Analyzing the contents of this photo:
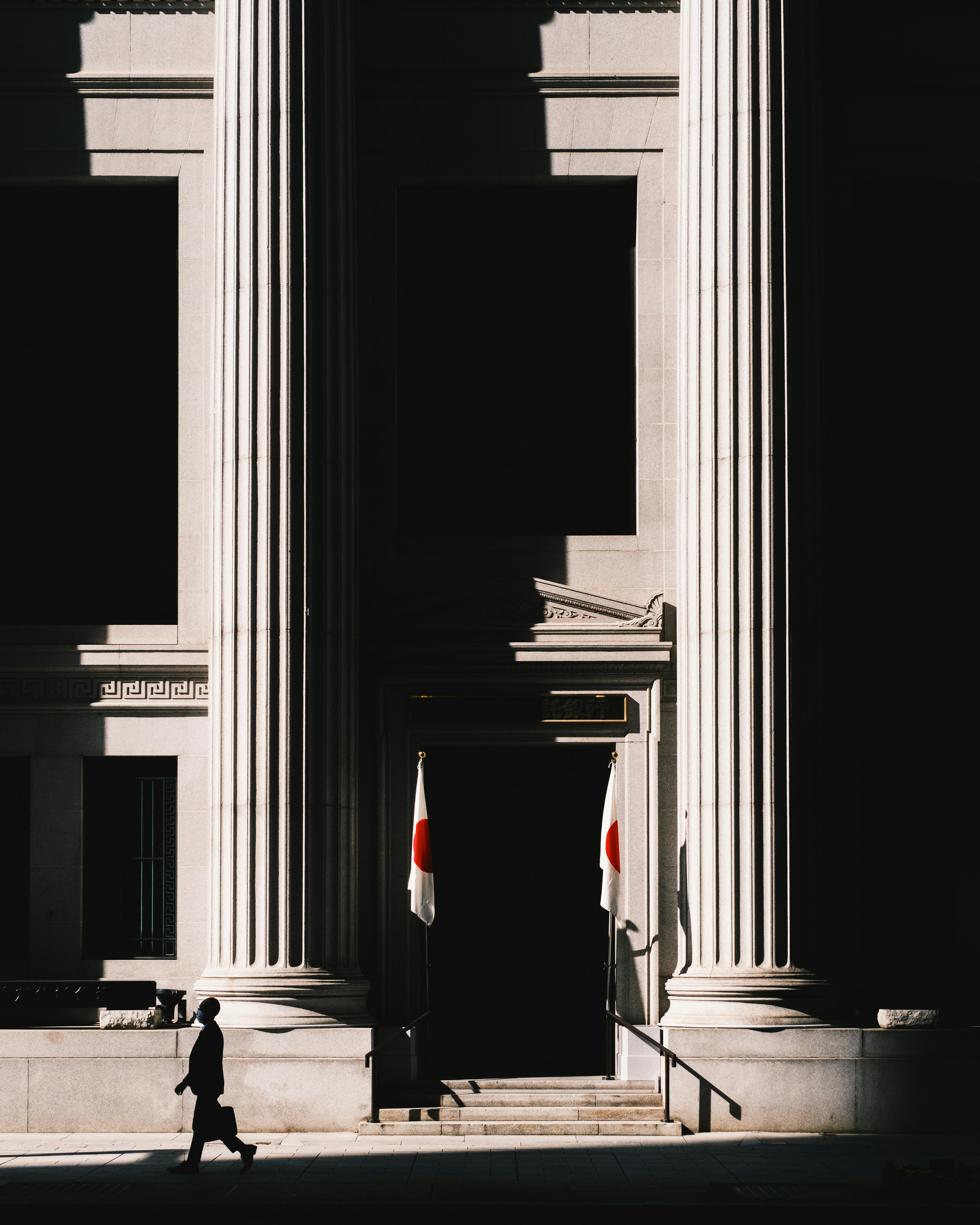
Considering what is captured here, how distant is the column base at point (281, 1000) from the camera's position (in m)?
18.6

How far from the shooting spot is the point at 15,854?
68.3 feet

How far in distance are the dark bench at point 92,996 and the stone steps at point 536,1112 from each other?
9.84 feet

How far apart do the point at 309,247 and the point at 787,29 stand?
23.0ft

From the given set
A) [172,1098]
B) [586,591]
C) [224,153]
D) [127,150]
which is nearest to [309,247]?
[224,153]

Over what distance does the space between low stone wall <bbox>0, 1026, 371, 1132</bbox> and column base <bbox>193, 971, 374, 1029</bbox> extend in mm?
344

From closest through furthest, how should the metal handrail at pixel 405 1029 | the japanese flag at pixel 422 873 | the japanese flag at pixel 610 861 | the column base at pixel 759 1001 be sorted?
1. the column base at pixel 759 1001
2. the metal handrail at pixel 405 1029
3. the japanese flag at pixel 422 873
4. the japanese flag at pixel 610 861

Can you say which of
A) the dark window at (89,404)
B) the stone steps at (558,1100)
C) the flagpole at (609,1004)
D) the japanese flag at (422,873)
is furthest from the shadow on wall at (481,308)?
the stone steps at (558,1100)

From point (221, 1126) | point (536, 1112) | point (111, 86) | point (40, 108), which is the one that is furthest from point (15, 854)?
point (111, 86)

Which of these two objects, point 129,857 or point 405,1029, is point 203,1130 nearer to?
point 405,1029

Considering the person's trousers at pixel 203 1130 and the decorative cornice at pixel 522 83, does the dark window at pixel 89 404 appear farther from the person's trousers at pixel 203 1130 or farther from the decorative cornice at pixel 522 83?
the person's trousers at pixel 203 1130

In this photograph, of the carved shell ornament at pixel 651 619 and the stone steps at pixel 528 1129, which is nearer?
the stone steps at pixel 528 1129

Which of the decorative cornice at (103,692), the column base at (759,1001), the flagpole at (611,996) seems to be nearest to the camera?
the column base at (759,1001)

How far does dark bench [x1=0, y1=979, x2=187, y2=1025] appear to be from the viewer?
1912cm

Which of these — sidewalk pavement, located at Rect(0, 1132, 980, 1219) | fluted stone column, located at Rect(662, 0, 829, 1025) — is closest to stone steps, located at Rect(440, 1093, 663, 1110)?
sidewalk pavement, located at Rect(0, 1132, 980, 1219)
